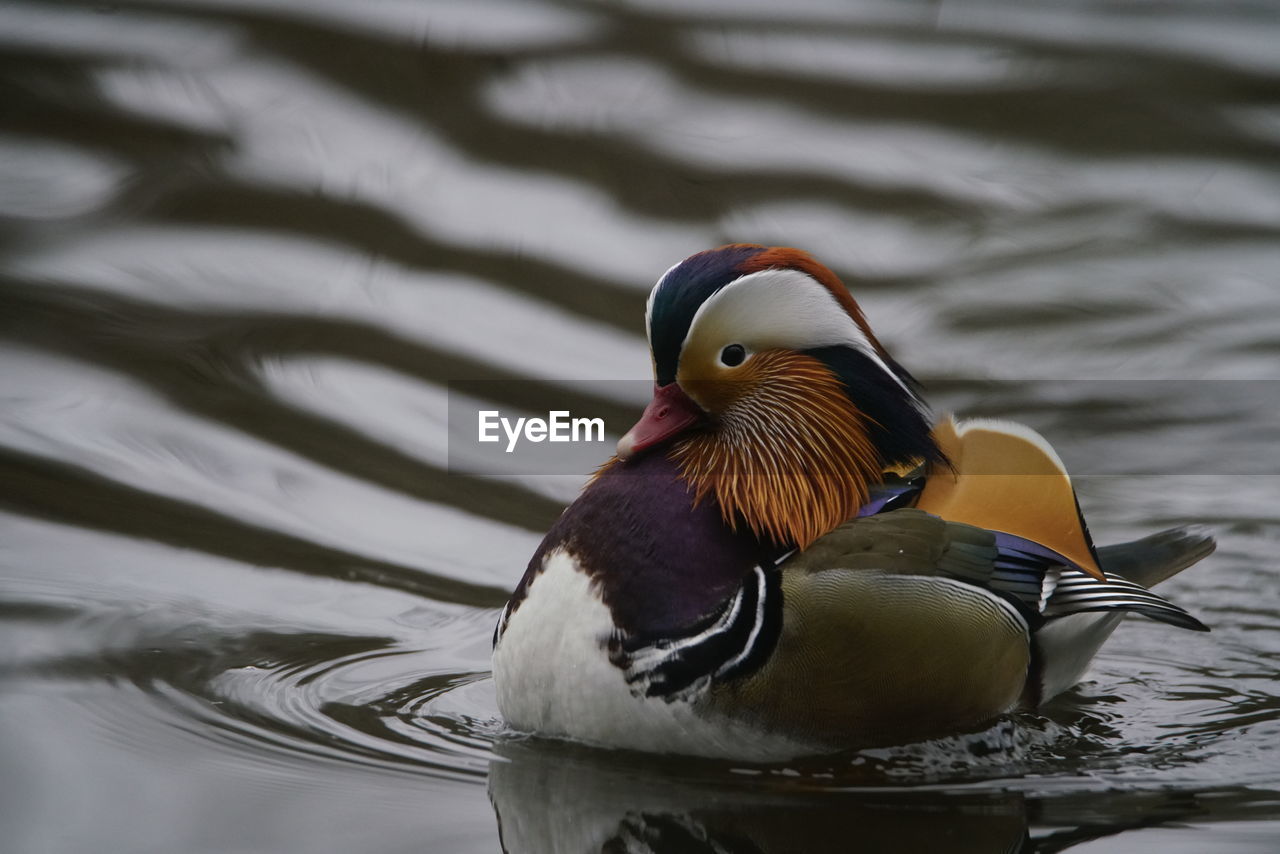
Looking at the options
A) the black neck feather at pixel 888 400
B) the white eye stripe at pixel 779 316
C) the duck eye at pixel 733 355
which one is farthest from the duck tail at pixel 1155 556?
the duck eye at pixel 733 355

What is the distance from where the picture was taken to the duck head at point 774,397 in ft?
11.7

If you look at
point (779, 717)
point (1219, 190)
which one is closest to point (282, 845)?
point (779, 717)

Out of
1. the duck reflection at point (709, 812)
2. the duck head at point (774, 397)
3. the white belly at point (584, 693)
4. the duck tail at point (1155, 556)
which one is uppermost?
the duck head at point (774, 397)

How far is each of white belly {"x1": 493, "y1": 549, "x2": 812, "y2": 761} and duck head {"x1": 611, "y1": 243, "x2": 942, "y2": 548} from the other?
0.38m

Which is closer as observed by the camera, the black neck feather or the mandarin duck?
the mandarin duck

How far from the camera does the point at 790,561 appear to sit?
11.7 feet

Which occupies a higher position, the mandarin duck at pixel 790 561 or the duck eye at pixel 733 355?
the duck eye at pixel 733 355

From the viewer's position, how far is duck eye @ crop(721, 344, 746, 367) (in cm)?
369

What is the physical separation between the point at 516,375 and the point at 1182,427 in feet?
8.21

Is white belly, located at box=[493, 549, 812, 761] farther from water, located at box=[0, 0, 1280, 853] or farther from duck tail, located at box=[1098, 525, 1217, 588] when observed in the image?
duck tail, located at box=[1098, 525, 1217, 588]

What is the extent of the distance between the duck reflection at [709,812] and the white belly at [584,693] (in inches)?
2.2

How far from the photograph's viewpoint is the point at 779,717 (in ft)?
11.2

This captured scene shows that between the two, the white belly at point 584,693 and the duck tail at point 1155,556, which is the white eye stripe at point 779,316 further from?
the duck tail at point 1155,556

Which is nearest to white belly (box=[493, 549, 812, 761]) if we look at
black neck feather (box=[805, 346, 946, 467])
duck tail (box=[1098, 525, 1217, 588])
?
black neck feather (box=[805, 346, 946, 467])
